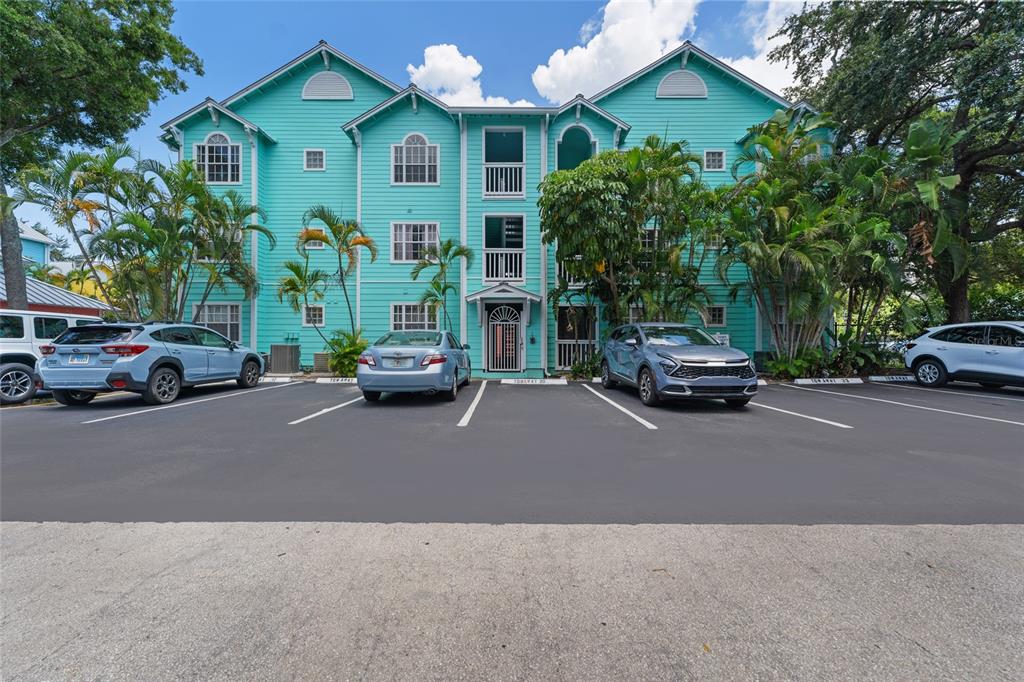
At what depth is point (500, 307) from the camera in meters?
14.5

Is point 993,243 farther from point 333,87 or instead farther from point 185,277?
point 185,277

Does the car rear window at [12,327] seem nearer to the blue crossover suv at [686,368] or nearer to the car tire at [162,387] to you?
the car tire at [162,387]

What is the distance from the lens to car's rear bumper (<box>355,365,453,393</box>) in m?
7.84

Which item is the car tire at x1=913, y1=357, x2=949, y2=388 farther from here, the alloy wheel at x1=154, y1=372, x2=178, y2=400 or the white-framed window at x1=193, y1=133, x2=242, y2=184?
the white-framed window at x1=193, y1=133, x2=242, y2=184

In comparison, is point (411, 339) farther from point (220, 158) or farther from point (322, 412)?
point (220, 158)

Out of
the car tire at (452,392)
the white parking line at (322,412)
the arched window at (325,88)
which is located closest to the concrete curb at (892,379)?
the car tire at (452,392)

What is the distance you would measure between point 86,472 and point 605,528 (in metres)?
5.23

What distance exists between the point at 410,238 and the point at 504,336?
15.9 feet

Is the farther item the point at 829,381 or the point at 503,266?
the point at 503,266

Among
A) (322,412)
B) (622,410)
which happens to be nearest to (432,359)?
(322,412)

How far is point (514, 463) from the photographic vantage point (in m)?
4.67

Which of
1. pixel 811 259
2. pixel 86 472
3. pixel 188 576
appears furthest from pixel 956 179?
pixel 86 472

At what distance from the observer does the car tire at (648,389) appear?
7.87 meters

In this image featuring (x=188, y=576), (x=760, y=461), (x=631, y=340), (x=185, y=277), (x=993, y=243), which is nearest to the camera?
(x=188, y=576)
